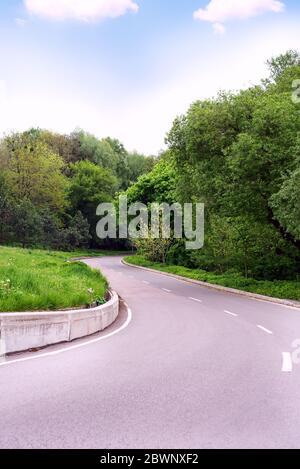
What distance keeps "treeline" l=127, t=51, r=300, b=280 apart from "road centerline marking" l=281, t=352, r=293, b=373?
11.9 metres

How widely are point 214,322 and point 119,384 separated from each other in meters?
9.34

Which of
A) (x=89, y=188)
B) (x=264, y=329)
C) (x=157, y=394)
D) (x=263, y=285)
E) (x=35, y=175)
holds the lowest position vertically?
(x=263, y=285)

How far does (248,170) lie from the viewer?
27172 mm

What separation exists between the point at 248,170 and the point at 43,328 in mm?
17749

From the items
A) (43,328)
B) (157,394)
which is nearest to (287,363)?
(157,394)

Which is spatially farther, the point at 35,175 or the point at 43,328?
the point at 35,175

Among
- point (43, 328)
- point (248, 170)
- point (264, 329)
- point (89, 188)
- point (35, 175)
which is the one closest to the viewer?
point (43, 328)

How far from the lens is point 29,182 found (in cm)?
8262

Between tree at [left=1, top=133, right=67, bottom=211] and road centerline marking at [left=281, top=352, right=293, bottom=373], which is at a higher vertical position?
tree at [left=1, top=133, right=67, bottom=211]

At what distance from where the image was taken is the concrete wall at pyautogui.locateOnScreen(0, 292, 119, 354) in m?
10.7

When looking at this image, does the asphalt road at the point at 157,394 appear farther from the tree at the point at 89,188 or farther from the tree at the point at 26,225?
the tree at the point at 89,188

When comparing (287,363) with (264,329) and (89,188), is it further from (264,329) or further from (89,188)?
(89,188)

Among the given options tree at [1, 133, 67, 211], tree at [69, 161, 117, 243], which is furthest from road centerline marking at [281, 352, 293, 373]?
tree at [69, 161, 117, 243]

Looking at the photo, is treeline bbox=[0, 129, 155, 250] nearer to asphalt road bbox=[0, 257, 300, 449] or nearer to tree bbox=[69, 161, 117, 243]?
tree bbox=[69, 161, 117, 243]
